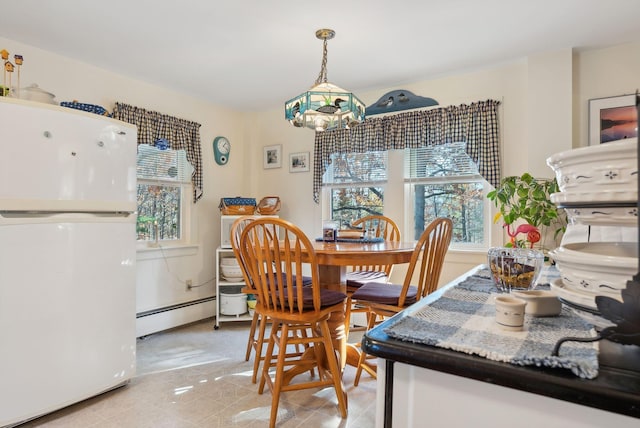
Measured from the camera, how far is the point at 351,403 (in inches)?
84.1

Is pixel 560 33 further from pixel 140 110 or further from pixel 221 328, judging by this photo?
pixel 221 328

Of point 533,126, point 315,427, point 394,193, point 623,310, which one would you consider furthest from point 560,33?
point 315,427

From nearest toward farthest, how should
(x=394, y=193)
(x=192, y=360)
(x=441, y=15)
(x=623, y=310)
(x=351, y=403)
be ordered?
(x=623, y=310)
(x=351, y=403)
(x=441, y=15)
(x=192, y=360)
(x=394, y=193)

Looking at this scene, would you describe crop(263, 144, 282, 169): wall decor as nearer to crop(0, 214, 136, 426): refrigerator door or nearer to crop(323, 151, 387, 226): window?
crop(323, 151, 387, 226): window

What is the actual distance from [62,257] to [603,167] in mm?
2369

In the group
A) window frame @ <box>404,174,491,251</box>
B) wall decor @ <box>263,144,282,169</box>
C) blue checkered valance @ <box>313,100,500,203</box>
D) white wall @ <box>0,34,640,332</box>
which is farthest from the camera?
wall decor @ <box>263,144,282,169</box>

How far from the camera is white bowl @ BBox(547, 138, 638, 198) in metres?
0.49

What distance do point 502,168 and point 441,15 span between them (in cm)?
141

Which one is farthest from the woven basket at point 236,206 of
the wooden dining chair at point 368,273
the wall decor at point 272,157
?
the wooden dining chair at point 368,273

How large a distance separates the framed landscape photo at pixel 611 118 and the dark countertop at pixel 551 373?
283 centimetres

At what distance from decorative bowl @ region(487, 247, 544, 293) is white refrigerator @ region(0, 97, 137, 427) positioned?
2144 millimetres

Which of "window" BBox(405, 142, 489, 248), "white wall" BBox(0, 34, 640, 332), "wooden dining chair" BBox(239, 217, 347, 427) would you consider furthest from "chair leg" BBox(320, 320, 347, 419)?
"window" BBox(405, 142, 489, 248)

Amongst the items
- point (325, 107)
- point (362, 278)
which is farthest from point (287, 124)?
point (362, 278)

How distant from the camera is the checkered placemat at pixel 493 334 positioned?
20.0 inches
